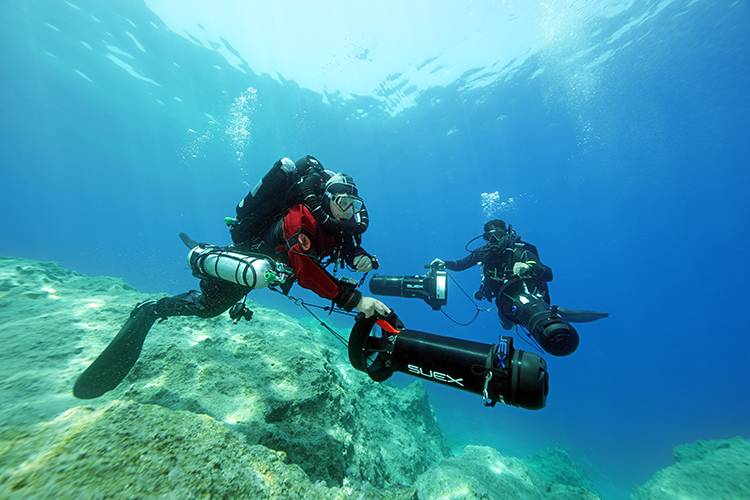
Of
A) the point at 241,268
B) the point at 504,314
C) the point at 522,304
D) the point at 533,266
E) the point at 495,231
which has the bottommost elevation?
the point at 241,268

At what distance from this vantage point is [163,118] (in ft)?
132

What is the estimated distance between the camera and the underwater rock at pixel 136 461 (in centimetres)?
115

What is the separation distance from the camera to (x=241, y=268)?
306 centimetres

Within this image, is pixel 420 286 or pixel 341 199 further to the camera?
pixel 420 286

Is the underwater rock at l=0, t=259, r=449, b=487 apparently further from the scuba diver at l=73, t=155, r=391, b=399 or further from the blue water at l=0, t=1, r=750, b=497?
the blue water at l=0, t=1, r=750, b=497

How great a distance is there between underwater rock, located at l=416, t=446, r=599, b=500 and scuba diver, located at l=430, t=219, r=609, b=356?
2215mm

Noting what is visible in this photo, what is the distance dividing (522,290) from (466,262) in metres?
2.18

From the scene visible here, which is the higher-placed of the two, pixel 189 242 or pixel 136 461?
pixel 189 242

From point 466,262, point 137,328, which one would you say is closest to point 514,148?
point 466,262

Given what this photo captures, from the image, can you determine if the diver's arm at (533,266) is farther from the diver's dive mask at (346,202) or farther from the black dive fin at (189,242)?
the black dive fin at (189,242)

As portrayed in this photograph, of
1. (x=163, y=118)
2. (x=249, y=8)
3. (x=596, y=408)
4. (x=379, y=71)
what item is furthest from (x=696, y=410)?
(x=163, y=118)

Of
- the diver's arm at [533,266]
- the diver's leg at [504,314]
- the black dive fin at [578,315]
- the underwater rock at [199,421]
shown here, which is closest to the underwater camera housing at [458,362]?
the underwater rock at [199,421]

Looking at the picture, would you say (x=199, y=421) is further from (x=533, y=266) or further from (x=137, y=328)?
(x=533, y=266)

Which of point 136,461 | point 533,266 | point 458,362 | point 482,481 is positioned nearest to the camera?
point 136,461
